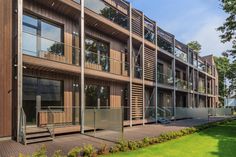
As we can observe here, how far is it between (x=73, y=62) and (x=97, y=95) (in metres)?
3.85

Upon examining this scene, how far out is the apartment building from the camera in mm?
13156

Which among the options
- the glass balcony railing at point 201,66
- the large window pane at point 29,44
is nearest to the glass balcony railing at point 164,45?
the glass balcony railing at point 201,66

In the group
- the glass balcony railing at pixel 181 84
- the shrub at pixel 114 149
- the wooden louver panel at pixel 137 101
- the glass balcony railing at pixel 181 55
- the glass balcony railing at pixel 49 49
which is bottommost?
the shrub at pixel 114 149

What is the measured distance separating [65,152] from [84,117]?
5.68m

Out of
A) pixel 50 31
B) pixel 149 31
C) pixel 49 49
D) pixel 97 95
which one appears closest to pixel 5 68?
pixel 49 49

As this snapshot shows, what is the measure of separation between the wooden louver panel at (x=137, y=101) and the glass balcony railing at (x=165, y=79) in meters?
4.38

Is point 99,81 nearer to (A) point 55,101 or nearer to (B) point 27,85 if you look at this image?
(A) point 55,101

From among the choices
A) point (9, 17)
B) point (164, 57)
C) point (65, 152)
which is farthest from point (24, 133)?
point (164, 57)

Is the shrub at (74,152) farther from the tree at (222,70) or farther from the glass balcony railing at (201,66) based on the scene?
the tree at (222,70)

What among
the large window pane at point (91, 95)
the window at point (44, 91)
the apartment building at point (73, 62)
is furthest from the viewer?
the large window pane at point (91, 95)

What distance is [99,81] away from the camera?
19.9 metres

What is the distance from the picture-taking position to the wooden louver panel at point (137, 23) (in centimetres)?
2261

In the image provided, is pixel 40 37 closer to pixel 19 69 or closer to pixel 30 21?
pixel 30 21

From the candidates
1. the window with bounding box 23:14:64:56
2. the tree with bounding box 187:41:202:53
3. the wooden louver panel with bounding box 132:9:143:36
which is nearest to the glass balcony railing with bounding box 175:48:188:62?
the wooden louver panel with bounding box 132:9:143:36
